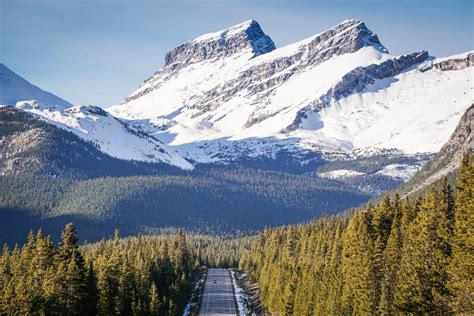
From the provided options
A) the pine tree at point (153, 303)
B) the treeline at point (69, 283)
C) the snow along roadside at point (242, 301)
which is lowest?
the snow along roadside at point (242, 301)

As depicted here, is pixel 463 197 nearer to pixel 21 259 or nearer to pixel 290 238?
pixel 21 259

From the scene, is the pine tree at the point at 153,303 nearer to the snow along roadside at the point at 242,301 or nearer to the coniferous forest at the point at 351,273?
the coniferous forest at the point at 351,273

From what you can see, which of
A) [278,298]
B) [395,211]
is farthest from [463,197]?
[278,298]

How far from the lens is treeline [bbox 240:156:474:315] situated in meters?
73.8

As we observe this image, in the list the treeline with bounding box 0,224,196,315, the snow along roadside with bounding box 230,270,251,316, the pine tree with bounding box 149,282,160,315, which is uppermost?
the treeline with bounding box 0,224,196,315

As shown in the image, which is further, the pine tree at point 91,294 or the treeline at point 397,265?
the pine tree at point 91,294

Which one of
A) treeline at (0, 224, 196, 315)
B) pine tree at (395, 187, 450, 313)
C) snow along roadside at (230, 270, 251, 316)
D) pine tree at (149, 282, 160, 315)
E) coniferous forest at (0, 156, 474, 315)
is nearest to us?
coniferous forest at (0, 156, 474, 315)

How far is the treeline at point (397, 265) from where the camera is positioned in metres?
73.8

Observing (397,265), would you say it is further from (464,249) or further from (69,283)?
(69,283)

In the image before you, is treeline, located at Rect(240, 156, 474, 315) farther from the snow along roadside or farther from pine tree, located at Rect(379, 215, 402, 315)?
the snow along roadside

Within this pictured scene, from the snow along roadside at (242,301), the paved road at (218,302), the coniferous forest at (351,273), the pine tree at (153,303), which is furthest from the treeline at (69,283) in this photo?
the snow along roadside at (242,301)

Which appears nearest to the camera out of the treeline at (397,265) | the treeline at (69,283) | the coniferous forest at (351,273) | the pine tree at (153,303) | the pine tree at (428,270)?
the treeline at (397,265)

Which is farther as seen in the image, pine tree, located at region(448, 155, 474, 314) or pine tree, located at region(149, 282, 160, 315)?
pine tree, located at region(149, 282, 160, 315)

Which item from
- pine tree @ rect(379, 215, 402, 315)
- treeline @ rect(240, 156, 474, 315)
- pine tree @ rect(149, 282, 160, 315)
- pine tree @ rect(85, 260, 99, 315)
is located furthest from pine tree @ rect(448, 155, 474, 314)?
pine tree @ rect(149, 282, 160, 315)
